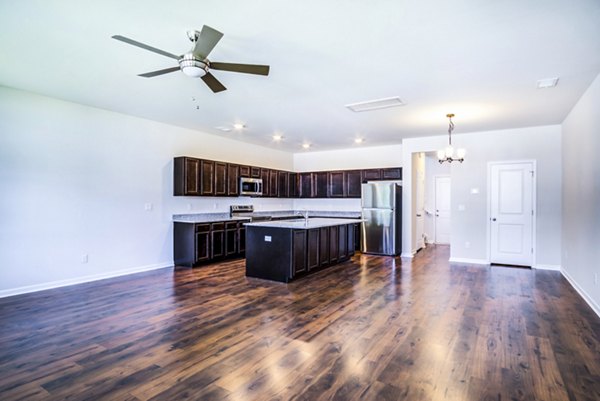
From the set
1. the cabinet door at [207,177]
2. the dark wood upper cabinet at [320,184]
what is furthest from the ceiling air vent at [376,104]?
the dark wood upper cabinet at [320,184]

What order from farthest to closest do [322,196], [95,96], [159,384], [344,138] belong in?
[322,196]
[344,138]
[95,96]
[159,384]

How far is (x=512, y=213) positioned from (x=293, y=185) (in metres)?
5.17

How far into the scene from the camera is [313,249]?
548cm

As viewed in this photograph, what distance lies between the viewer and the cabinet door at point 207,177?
6406mm

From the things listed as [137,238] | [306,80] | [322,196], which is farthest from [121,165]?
[322,196]

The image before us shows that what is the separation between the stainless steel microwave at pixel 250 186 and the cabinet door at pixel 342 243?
7.68 ft

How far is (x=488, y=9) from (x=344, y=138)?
4954 millimetres

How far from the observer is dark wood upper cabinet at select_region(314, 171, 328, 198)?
29.2 ft

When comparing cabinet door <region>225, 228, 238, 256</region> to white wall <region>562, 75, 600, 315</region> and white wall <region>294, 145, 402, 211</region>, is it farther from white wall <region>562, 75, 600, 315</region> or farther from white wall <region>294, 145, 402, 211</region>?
white wall <region>562, 75, 600, 315</region>

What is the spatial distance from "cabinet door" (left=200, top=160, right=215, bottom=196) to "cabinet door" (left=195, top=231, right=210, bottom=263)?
2.76 ft

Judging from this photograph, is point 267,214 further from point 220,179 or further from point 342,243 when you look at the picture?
point 342,243

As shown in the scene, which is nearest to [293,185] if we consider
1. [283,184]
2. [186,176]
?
[283,184]

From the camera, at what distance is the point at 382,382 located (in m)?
2.28

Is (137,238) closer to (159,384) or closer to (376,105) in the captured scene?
(159,384)
